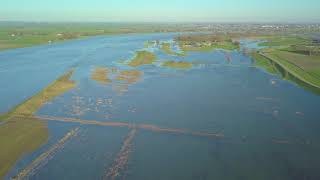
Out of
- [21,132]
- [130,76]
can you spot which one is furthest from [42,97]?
[130,76]

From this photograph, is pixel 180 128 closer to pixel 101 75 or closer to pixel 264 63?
pixel 101 75

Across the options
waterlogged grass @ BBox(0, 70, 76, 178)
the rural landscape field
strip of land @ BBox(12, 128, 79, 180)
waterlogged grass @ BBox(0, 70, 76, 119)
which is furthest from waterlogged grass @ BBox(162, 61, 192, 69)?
strip of land @ BBox(12, 128, 79, 180)

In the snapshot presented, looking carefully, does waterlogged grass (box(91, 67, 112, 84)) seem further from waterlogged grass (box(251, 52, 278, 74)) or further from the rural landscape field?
waterlogged grass (box(251, 52, 278, 74))

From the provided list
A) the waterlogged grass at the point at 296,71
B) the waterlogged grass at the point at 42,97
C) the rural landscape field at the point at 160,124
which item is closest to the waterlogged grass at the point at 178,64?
the rural landscape field at the point at 160,124

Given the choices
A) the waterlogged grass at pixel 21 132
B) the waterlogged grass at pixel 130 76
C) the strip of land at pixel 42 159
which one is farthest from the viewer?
the waterlogged grass at pixel 130 76

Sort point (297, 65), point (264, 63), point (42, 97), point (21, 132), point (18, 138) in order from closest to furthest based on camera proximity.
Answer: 1. point (18, 138)
2. point (21, 132)
3. point (42, 97)
4. point (297, 65)
5. point (264, 63)

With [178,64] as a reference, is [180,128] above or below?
below

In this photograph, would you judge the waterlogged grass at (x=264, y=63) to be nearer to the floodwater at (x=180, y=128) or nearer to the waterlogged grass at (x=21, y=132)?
the floodwater at (x=180, y=128)

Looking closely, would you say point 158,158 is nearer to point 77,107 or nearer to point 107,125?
point 107,125
